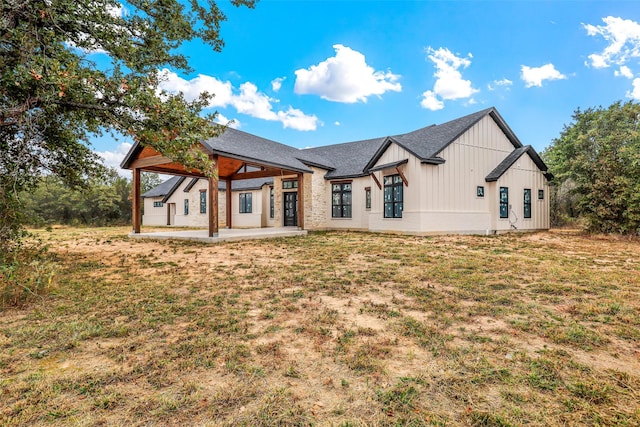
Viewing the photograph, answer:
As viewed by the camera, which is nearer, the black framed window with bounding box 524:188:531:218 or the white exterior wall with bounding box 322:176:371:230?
the black framed window with bounding box 524:188:531:218

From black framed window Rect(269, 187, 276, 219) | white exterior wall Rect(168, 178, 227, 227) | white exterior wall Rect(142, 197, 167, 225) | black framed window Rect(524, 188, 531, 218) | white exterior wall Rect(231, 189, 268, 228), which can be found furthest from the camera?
white exterior wall Rect(142, 197, 167, 225)

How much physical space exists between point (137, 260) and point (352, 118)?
17459 mm

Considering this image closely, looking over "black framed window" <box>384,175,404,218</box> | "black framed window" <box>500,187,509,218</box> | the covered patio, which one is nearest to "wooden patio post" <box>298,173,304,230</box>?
the covered patio

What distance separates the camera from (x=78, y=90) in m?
3.94

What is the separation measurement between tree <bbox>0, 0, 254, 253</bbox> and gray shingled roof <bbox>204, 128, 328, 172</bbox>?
4478 mm

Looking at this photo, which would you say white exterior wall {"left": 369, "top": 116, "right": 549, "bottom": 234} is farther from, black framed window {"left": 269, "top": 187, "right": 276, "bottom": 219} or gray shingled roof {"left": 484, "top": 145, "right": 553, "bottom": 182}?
black framed window {"left": 269, "top": 187, "right": 276, "bottom": 219}

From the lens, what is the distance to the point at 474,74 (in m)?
16.4

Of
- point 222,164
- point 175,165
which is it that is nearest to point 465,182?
point 222,164

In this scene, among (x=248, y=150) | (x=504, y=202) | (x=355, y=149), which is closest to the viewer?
(x=248, y=150)

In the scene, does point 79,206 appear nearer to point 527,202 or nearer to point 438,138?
point 438,138

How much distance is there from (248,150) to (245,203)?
8.77 metres

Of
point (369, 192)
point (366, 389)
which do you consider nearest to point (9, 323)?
point (366, 389)

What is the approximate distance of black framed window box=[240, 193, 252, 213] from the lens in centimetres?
2016

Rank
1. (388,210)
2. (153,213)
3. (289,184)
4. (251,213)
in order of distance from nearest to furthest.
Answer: (388,210)
(289,184)
(251,213)
(153,213)
